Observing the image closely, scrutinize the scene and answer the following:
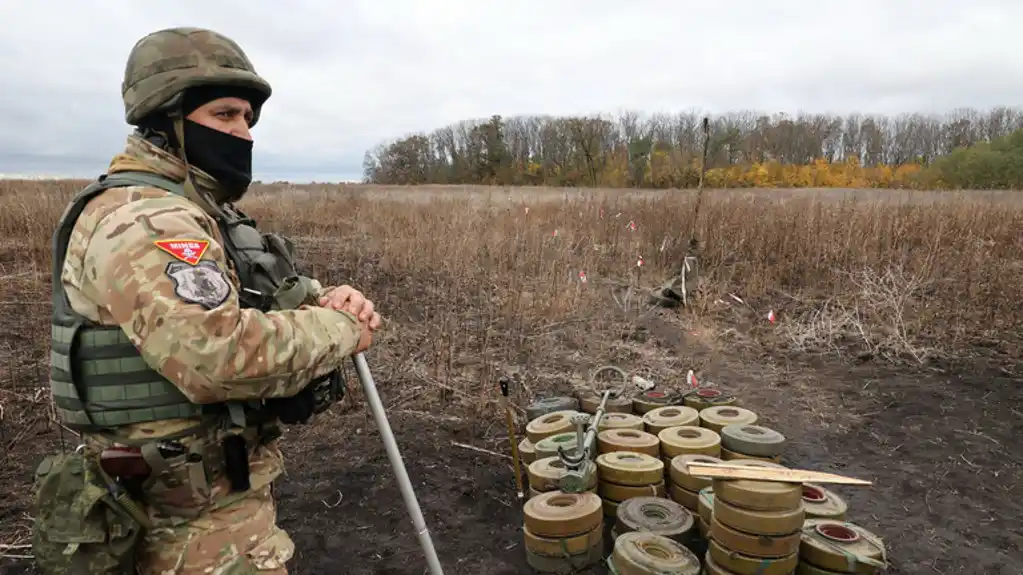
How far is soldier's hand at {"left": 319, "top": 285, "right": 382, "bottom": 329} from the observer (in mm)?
1783

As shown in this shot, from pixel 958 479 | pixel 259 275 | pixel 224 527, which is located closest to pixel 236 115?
pixel 259 275

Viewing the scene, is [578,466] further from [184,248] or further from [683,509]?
[184,248]

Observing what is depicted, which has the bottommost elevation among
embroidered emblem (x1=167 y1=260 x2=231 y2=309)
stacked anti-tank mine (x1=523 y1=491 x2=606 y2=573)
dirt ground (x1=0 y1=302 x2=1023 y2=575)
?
dirt ground (x1=0 y1=302 x2=1023 y2=575)

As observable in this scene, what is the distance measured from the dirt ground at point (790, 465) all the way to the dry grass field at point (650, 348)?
17 mm

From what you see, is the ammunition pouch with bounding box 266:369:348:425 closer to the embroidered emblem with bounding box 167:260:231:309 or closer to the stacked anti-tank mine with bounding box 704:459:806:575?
the embroidered emblem with bounding box 167:260:231:309

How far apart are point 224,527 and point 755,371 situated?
543 centimetres

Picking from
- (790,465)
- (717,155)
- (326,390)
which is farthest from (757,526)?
(717,155)

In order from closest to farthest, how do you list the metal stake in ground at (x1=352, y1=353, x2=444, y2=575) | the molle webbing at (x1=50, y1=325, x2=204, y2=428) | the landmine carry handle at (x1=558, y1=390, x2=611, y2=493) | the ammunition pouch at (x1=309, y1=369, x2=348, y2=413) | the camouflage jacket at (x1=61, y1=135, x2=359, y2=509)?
the camouflage jacket at (x1=61, y1=135, x2=359, y2=509), the molle webbing at (x1=50, y1=325, x2=204, y2=428), the ammunition pouch at (x1=309, y1=369, x2=348, y2=413), the metal stake in ground at (x1=352, y1=353, x2=444, y2=575), the landmine carry handle at (x1=558, y1=390, x2=611, y2=493)

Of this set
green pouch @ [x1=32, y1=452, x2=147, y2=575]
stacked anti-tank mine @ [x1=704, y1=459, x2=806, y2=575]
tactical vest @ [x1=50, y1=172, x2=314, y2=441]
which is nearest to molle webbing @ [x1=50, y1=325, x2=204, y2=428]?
tactical vest @ [x1=50, y1=172, x2=314, y2=441]

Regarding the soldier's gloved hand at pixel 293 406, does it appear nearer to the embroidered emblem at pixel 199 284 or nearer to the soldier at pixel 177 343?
the soldier at pixel 177 343

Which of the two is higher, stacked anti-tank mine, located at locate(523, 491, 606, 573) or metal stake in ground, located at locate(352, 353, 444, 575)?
metal stake in ground, located at locate(352, 353, 444, 575)

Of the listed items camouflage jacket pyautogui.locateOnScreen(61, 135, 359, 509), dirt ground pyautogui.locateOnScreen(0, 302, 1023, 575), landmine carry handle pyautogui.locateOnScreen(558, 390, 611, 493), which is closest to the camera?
camouflage jacket pyautogui.locateOnScreen(61, 135, 359, 509)

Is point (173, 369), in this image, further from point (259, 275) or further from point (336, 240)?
point (336, 240)

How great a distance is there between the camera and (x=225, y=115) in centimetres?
182
